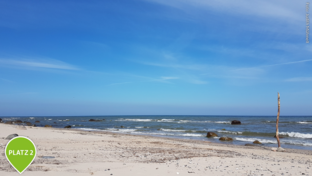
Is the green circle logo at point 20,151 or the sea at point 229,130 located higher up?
the green circle logo at point 20,151

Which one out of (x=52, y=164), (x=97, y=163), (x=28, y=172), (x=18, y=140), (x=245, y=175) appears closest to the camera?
(x=18, y=140)

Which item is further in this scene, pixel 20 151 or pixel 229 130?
pixel 229 130

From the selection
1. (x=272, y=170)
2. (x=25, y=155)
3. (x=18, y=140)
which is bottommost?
(x=272, y=170)

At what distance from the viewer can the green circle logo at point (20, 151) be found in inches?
170

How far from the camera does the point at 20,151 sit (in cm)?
448

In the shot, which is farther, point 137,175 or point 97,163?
point 97,163

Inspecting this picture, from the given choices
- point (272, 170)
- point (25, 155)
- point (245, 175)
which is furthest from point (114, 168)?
point (272, 170)

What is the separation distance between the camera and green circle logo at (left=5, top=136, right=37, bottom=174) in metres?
4.31

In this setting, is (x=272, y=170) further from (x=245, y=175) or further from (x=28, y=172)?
(x=28, y=172)

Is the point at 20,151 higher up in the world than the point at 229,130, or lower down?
higher up

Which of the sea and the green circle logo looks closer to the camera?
the green circle logo

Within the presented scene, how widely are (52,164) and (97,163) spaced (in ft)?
4.64

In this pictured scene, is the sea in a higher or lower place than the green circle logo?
lower

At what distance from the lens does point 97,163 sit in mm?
7656
